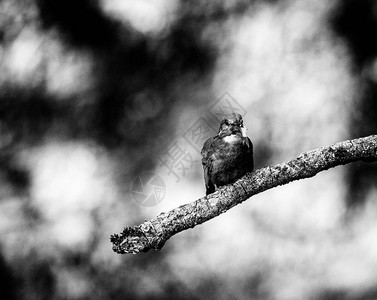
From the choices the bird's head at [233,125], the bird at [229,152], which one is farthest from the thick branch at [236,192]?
the bird's head at [233,125]

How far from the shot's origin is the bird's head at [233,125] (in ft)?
16.2

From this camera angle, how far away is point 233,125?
4.96 metres

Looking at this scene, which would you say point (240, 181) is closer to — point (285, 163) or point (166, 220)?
point (285, 163)

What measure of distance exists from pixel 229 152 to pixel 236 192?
110cm

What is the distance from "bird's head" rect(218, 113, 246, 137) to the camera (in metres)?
4.95

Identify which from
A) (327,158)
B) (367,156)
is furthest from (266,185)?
(367,156)

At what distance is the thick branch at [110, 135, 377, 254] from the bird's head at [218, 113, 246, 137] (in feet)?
3.36

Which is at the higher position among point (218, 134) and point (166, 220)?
point (218, 134)

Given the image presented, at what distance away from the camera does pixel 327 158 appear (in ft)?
12.2

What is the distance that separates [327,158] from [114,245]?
2.21 m

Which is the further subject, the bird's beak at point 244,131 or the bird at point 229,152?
the bird's beak at point 244,131

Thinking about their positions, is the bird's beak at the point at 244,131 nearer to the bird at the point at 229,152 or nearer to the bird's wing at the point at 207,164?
the bird at the point at 229,152

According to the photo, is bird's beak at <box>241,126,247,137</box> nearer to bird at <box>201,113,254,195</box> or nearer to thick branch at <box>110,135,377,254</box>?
bird at <box>201,113,254,195</box>

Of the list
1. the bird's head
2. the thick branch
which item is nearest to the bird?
the bird's head
